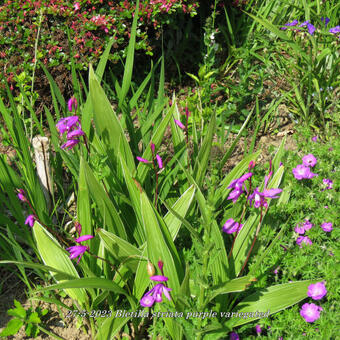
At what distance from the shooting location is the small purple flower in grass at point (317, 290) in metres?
1.44

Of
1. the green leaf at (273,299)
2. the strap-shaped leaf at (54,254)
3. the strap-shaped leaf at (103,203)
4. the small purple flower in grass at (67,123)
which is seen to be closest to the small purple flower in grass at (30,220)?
the strap-shaped leaf at (54,254)

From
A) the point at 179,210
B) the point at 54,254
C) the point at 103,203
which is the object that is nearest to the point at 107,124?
the point at 103,203

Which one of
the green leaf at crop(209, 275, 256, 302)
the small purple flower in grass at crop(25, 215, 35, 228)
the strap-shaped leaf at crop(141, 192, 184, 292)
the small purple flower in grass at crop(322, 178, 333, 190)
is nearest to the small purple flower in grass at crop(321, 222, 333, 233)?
the small purple flower in grass at crop(322, 178, 333, 190)

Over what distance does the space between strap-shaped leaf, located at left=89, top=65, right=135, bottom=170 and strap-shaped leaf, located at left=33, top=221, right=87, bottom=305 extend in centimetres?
48

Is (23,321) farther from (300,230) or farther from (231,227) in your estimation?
(300,230)

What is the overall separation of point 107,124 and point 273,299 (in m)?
1.07

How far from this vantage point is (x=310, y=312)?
59.0 inches

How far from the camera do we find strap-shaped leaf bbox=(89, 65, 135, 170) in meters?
1.79

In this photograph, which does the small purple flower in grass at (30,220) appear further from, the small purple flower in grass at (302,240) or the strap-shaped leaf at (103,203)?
the small purple flower in grass at (302,240)

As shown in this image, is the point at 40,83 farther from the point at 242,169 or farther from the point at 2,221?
the point at 242,169

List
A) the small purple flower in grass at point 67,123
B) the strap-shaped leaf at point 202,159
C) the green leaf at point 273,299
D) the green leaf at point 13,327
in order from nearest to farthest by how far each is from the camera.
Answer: the green leaf at point 273,299 < the small purple flower in grass at point 67,123 < the green leaf at point 13,327 < the strap-shaped leaf at point 202,159

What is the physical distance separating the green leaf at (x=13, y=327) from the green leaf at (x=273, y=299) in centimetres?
94

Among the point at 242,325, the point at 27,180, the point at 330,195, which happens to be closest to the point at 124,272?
the point at 242,325

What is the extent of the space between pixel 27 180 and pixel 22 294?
607 mm
